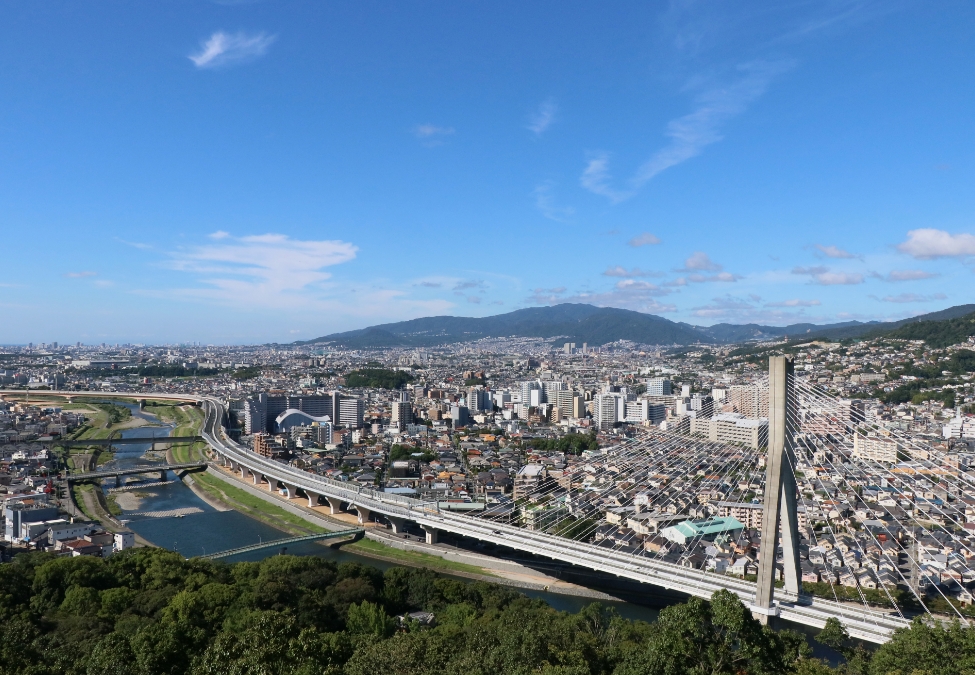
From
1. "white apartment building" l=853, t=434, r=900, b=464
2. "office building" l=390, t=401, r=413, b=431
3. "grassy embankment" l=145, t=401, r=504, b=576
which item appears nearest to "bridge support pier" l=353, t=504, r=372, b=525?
"grassy embankment" l=145, t=401, r=504, b=576

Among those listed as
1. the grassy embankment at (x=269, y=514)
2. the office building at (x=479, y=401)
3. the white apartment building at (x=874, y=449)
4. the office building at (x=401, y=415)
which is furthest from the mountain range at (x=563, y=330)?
the white apartment building at (x=874, y=449)

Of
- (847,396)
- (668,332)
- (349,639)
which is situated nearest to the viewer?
(349,639)

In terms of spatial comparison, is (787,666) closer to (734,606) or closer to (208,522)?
(734,606)

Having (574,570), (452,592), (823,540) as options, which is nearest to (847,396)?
(823,540)

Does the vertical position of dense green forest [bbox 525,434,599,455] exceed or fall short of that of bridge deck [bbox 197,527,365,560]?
it exceeds it

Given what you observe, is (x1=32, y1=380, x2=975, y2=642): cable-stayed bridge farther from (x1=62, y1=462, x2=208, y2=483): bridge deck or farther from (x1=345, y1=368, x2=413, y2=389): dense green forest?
(x1=345, y1=368, x2=413, y2=389): dense green forest

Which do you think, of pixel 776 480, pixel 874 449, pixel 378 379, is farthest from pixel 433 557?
pixel 378 379

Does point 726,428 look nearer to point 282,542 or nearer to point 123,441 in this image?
point 282,542
